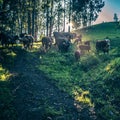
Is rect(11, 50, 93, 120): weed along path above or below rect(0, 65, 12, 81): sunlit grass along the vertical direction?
below

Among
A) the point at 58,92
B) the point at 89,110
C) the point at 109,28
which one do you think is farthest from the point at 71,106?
the point at 109,28

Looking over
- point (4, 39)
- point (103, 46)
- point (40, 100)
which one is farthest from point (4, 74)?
point (103, 46)

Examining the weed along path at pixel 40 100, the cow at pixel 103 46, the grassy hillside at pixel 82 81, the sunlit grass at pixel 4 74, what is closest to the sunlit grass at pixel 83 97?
the grassy hillside at pixel 82 81

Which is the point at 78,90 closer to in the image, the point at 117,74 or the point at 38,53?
the point at 117,74

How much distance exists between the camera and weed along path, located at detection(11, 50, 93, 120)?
18.7 m

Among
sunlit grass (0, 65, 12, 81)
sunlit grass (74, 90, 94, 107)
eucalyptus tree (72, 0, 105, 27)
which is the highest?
eucalyptus tree (72, 0, 105, 27)

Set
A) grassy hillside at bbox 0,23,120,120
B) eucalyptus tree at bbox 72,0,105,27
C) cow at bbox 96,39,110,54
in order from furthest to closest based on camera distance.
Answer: eucalyptus tree at bbox 72,0,105,27, cow at bbox 96,39,110,54, grassy hillside at bbox 0,23,120,120

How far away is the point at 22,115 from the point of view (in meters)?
18.4

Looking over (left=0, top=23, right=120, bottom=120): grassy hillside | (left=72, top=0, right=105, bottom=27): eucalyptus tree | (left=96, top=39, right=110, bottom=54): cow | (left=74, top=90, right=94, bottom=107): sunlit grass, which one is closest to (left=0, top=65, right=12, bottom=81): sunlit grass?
(left=0, top=23, right=120, bottom=120): grassy hillside

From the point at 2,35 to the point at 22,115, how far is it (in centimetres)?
2285

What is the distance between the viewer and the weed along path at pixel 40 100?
61.4 ft

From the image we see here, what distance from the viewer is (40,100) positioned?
21.0m

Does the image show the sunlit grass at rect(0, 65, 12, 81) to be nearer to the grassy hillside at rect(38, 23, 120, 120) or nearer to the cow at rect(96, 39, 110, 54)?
the grassy hillside at rect(38, 23, 120, 120)

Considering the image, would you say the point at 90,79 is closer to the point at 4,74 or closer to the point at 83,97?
the point at 83,97
